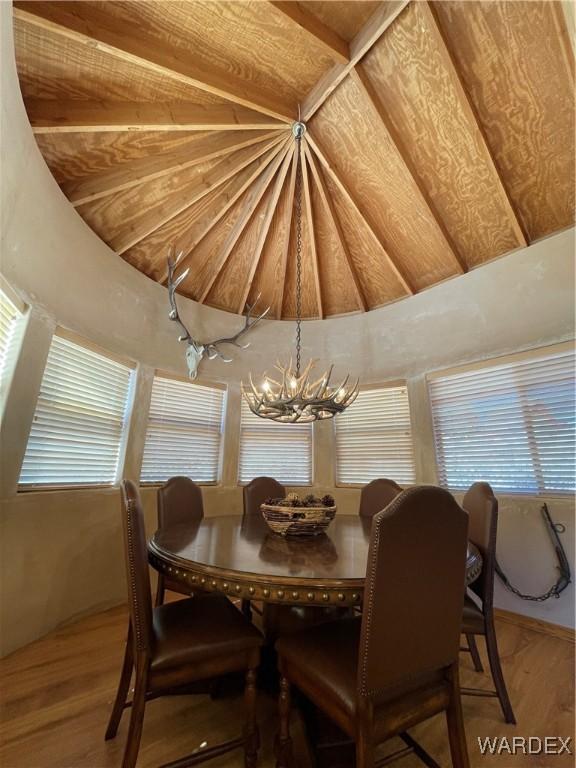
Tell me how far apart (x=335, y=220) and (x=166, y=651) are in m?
3.74

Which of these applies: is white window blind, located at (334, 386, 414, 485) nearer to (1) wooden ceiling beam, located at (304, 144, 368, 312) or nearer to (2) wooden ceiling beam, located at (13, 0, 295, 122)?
(1) wooden ceiling beam, located at (304, 144, 368, 312)

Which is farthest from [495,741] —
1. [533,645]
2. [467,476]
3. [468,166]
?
[468,166]

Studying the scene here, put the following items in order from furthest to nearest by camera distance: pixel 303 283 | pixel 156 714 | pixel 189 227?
1. pixel 303 283
2. pixel 189 227
3. pixel 156 714

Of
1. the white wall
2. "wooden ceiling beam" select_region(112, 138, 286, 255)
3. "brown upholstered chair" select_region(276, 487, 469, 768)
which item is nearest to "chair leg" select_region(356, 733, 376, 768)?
"brown upholstered chair" select_region(276, 487, 469, 768)

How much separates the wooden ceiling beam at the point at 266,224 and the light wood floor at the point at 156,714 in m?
3.64

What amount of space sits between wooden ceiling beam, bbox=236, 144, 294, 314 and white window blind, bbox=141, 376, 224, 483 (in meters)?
1.33

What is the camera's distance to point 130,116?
2320 millimetres

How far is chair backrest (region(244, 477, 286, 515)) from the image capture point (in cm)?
290

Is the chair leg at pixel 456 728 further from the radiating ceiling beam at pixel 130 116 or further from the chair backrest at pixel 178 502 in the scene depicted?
the radiating ceiling beam at pixel 130 116

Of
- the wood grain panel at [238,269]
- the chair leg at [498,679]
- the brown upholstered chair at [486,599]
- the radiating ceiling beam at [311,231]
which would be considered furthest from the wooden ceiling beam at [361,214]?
the chair leg at [498,679]

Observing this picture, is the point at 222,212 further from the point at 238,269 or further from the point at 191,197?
the point at 238,269

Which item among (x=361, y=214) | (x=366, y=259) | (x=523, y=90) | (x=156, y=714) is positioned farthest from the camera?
(x=366, y=259)

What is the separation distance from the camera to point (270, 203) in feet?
10.9

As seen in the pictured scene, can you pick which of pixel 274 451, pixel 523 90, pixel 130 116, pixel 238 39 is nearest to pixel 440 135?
pixel 523 90
